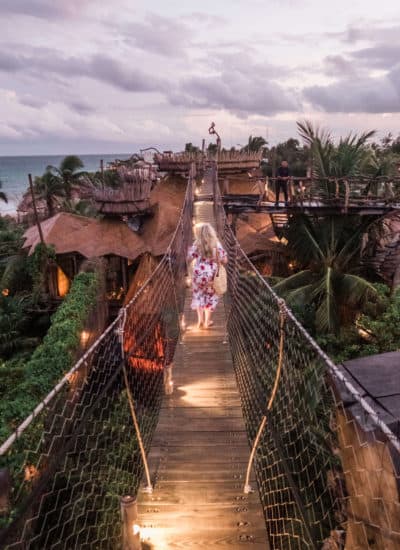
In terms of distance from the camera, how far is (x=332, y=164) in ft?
29.9

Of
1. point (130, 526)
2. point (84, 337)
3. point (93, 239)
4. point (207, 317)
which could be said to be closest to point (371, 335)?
point (207, 317)

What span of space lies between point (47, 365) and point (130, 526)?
20.9ft

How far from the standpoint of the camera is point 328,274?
299 inches

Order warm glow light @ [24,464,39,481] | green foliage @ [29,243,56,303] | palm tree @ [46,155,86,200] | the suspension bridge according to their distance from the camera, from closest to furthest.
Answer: the suspension bridge < warm glow light @ [24,464,39,481] < green foliage @ [29,243,56,303] < palm tree @ [46,155,86,200]

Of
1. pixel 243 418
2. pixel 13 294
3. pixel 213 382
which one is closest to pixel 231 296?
pixel 213 382

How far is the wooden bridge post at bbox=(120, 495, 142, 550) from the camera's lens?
204cm

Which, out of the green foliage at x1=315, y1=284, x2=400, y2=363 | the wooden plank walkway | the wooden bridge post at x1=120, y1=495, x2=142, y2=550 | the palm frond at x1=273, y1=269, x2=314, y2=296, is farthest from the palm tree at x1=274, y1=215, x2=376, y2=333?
the wooden bridge post at x1=120, y1=495, x2=142, y2=550

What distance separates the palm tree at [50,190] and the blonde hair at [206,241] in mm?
17578

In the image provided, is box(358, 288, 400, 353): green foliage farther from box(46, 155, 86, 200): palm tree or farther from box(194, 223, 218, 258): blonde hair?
box(46, 155, 86, 200): palm tree

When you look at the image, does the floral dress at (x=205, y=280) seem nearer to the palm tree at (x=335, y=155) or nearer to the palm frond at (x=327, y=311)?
the palm frond at (x=327, y=311)

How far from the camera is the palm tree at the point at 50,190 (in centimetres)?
2041

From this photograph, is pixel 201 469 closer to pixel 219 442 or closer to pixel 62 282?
pixel 219 442

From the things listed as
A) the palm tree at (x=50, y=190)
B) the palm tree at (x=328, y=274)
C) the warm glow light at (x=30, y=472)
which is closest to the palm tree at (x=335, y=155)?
the palm tree at (x=328, y=274)

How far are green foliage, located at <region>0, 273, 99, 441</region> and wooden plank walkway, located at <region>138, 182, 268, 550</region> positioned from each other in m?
3.72
